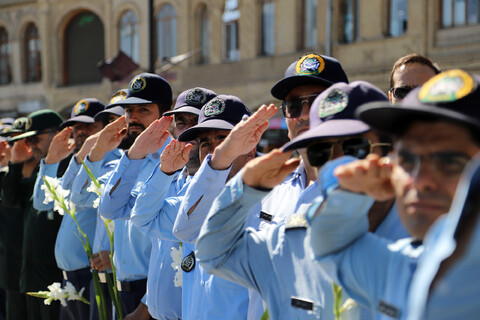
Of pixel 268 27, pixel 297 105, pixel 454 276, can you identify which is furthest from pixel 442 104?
pixel 268 27

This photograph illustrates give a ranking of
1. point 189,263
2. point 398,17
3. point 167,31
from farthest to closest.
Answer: point 167,31
point 398,17
point 189,263

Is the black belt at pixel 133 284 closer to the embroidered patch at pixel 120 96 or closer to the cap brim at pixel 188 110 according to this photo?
the cap brim at pixel 188 110

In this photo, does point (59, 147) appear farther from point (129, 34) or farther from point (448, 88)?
point (129, 34)

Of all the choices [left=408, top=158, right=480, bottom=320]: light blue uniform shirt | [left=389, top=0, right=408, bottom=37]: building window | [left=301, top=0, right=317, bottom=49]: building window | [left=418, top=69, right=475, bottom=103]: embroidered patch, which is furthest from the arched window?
[left=408, top=158, right=480, bottom=320]: light blue uniform shirt

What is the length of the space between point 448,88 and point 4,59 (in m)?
25.9

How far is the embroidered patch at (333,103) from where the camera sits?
210cm

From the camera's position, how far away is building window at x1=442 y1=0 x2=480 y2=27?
562 inches

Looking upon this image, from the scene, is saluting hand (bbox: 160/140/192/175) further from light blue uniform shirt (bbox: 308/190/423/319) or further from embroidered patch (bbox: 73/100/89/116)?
embroidered patch (bbox: 73/100/89/116)

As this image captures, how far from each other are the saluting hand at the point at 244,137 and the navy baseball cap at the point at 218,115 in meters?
0.59

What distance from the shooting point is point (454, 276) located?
1247mm

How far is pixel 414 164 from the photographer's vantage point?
1.51 metres

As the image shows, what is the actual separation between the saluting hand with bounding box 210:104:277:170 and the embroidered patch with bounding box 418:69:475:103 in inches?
39.8

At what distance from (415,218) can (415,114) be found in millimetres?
237

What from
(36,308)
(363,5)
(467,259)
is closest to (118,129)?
(36,308)
